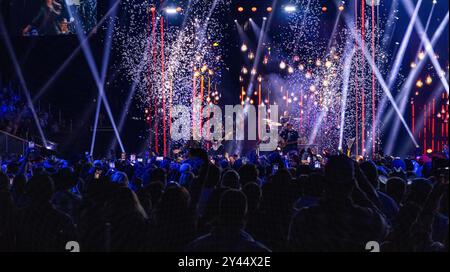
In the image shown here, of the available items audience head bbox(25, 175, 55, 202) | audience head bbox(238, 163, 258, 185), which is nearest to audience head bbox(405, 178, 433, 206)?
audience head bbox(238, 163, 258, 185)

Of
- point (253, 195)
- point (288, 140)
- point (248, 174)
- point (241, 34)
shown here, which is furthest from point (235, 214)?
point (241, 34)

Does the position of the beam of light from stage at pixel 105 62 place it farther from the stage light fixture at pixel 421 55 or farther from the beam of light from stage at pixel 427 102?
the beam of light from stage at pixel 427 102

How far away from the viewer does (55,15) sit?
24.9 meters

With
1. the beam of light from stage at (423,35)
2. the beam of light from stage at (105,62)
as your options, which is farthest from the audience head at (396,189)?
the beam of light from stage at (105,62)

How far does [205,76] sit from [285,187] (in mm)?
31843

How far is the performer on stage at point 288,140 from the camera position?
23.0 meters

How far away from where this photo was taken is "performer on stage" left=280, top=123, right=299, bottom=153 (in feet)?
75.4

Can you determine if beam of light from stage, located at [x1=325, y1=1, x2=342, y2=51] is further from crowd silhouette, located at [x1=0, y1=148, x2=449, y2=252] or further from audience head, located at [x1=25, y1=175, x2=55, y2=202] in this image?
audience head, located at [x1=25, y1=175, x2=55, y2=202]

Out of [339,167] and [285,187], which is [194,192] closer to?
[285,187]

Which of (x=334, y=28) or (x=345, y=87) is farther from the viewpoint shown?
(x=345, y=87)

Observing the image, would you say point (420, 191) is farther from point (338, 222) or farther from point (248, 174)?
point (248, 174)

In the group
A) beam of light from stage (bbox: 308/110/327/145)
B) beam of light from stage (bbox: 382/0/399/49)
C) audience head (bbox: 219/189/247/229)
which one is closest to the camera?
audience head (bbox: 219/189/247/229)

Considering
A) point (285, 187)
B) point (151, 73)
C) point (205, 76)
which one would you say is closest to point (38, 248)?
point (285, 187)

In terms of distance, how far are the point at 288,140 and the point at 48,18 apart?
11.1 meters
